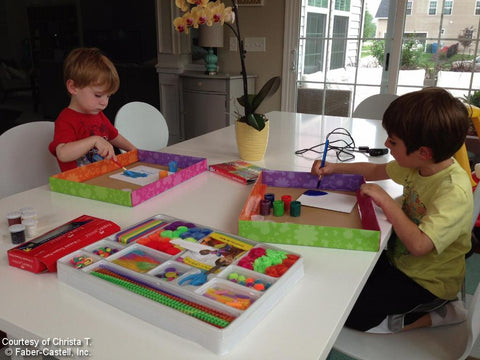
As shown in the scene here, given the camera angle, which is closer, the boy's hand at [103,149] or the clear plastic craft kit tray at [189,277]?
the clear plastic craft kit tray at [189,277]

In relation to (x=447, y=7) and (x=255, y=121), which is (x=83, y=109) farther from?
(x=447, y=7)

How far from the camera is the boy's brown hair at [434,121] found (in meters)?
1.02

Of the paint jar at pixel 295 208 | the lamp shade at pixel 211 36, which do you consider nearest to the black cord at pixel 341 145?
the paint jar at pixel 295 208

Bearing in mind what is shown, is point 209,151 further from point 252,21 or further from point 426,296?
point 252,21

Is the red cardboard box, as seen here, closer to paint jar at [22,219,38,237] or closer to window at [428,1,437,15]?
paint jar at [22,219,38,237]

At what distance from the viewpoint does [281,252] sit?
85 centimetres

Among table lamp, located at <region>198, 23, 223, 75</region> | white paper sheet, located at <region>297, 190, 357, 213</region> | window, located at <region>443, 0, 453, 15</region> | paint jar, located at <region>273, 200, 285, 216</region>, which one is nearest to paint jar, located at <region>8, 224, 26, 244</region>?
paint jar, located at <region>273, 200, 285, 216</region>

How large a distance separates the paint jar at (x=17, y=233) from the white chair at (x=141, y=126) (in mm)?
1121

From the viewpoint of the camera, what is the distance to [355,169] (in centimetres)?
137

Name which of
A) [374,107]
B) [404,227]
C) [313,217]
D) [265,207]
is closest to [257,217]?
[265,207]

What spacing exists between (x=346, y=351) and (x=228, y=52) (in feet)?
11.9

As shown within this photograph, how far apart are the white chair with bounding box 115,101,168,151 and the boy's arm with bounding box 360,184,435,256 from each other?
136 cm

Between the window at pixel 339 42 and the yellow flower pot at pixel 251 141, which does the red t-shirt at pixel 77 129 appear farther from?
the window at pixel 339 42

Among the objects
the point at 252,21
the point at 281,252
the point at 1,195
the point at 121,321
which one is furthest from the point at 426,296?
the point at 252,21
